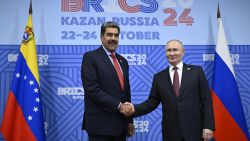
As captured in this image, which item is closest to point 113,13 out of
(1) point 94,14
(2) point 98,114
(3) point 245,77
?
(1) point 94,14

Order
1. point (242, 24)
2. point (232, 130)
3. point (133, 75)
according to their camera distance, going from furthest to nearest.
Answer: point (242, 24), point (133, 75), point (232, 130)

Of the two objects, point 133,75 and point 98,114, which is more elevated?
point 133,75

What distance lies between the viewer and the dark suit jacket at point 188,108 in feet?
7.80

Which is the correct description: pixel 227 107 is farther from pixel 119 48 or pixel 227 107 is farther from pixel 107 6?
pixel 107 6

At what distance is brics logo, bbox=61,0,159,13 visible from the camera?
3637 millimetres

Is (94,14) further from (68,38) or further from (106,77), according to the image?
(106,77)

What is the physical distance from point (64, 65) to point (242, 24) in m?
2.50

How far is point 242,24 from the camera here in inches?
153

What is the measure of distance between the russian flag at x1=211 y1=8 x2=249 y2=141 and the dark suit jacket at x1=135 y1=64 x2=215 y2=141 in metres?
1.05

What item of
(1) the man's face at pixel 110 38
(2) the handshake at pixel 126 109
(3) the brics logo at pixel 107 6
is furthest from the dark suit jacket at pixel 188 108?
(3) the brics logo at pixel 107 6

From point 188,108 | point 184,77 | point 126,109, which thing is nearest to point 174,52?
point 184,77

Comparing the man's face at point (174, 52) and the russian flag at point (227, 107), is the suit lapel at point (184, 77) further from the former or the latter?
the russian flag at point (227, 107)

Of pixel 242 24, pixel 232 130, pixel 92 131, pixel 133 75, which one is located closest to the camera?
pixel 92 131

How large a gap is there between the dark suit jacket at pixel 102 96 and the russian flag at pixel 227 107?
1.45 m
